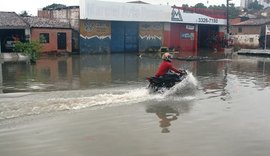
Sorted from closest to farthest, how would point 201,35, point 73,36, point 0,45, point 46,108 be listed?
1. point 46,108
2. point 0,45
3. point 73,36
4. point 201,35

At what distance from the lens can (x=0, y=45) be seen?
3266 cm

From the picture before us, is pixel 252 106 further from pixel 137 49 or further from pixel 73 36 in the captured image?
pixel 137 49

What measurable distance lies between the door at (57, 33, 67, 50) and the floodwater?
22.1m

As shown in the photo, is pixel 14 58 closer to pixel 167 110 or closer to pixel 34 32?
pixel 34 32

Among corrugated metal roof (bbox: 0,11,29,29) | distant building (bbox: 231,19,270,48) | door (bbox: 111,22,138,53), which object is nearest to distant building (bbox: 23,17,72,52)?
corrugated metal roof (bbox: 0,11,29,29)

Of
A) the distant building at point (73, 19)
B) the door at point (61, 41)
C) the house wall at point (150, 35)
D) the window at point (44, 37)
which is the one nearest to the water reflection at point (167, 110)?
the window at point (44, 37)

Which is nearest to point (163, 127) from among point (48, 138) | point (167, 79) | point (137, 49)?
point (48, 138)

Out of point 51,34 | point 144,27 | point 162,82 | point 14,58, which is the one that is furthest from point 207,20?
point 162,82

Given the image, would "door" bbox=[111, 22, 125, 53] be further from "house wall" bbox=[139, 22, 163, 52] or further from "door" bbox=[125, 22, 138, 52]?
"house wall" bbox=[139, 22, 163, 52]

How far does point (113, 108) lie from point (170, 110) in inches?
63.8

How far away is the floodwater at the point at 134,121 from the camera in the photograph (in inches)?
296

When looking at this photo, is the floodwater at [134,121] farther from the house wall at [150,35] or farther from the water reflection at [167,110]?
the house wall at [150,35]

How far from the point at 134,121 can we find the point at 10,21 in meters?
26.6

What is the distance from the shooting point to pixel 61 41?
37719mm
